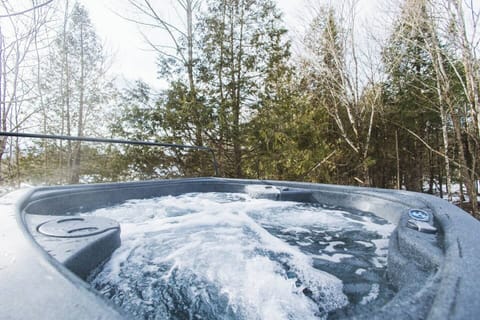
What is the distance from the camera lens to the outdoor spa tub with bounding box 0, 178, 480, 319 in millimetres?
454

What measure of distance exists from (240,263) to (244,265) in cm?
3

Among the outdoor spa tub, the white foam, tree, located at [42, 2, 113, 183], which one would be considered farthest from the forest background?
the outdoor spa tub

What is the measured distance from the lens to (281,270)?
1.01m

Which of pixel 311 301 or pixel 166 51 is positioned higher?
pixel 166 51

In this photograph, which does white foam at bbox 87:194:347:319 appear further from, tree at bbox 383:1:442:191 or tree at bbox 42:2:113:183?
tree at bbox 42:2:113:183

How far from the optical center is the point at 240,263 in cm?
107

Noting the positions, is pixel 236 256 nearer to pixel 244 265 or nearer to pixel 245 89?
pixel 244 265

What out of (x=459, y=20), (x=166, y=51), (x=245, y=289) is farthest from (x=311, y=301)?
(x=166, y=51)

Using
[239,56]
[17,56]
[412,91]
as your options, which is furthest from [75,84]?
[412,91]

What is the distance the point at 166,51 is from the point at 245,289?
5.69 metres

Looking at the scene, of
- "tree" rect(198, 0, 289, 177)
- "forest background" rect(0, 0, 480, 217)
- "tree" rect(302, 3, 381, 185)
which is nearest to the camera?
"forest background" rect(0, 0, 480, 217)

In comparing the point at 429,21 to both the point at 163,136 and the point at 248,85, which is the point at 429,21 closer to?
the point at 248,85

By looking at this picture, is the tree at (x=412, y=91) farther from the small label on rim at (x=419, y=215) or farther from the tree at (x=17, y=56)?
the tree at (x=17, y=56)

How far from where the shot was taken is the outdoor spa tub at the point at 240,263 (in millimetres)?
454
